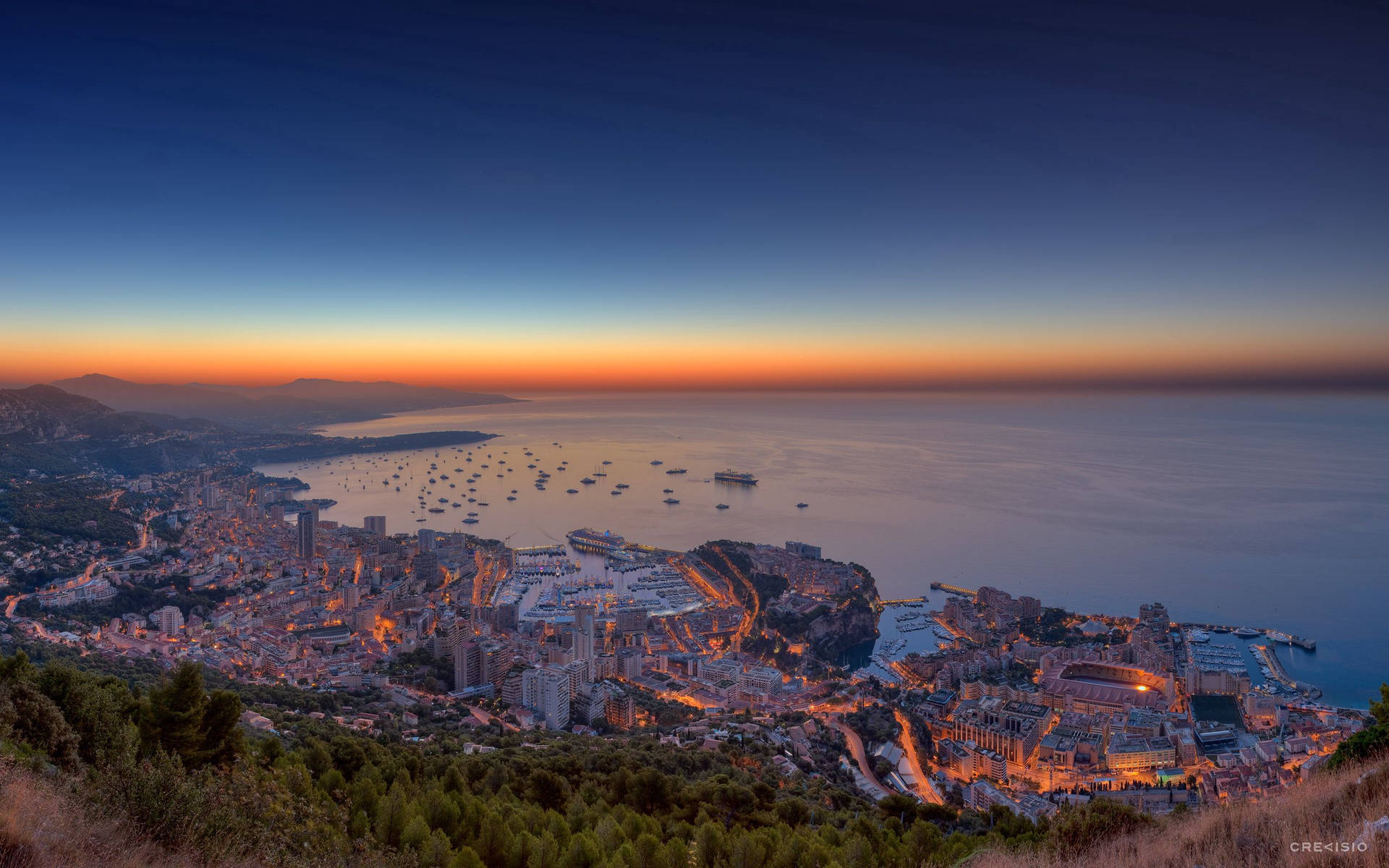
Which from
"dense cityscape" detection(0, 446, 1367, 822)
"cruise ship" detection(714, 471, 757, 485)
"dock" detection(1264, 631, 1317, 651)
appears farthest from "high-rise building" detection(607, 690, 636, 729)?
"cruise ship" detection(714, 471, 757, 485)

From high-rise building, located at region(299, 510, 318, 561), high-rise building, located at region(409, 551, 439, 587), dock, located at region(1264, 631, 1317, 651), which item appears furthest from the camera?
high-rise building, located at region(299, 510, 318, 561)

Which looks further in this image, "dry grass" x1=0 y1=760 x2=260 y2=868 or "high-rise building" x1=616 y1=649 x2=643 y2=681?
"high-rise building" x1=616 y1=649 x2=643 y2=681

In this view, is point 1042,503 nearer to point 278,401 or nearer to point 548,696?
point 548,696

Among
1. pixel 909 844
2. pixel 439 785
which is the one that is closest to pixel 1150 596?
pixel 909 844

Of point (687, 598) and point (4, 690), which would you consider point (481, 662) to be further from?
point (4, 690)

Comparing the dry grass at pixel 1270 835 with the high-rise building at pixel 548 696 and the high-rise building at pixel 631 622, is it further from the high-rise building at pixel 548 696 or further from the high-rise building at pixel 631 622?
the high-rise building at pixel 631 622

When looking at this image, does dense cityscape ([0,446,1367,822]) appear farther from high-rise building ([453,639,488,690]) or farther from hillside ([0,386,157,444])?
hillside ([0,386,157,444])

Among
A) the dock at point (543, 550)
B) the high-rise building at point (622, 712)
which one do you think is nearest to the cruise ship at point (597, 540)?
the dock at point (543, 550)
